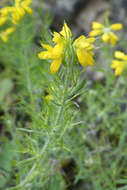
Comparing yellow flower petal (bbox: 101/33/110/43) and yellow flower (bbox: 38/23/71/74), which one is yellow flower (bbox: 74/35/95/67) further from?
yellow flower petal (bbox: 101/33/110/43)

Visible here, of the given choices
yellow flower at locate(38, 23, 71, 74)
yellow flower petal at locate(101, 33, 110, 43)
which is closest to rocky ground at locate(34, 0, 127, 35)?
yellow flower petal at locate(101, 33, 110, 43)

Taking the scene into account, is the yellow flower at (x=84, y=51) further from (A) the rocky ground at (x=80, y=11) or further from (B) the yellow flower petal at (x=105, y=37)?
(A) the rocky ground at (x=80, y=11)

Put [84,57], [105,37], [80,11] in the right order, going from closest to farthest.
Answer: [84,57], [105,37], [80,11]

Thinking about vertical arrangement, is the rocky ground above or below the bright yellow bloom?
above

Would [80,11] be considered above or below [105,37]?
above

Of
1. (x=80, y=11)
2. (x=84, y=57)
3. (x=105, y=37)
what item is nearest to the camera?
(x=84, y=57)

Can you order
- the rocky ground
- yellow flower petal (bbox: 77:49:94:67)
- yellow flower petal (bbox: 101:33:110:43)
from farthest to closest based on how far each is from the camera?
A: 1. the rocky ground
2. yellow flower petal (bbox: 101:33:110:43)
3. yellow flower petal (bbox: 77:49:94:67)

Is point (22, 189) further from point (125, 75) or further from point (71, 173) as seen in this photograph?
point (125, 75)

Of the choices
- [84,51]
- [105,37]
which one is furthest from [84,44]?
[105,37]

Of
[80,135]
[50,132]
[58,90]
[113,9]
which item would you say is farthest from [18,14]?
[113,9]

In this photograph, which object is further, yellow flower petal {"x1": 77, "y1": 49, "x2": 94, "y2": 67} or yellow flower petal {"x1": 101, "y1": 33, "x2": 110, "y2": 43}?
yellow flower petal {"x1": 101, "y1": 33, "x2": 110, "y2": 43}

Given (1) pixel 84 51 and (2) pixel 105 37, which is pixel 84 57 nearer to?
(1) pixel 84 51
